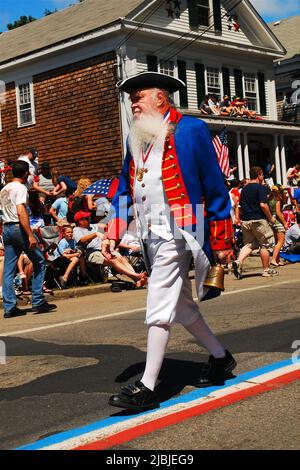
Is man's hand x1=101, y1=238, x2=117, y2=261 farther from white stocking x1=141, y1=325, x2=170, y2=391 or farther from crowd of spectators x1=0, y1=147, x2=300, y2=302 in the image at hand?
crowd of spectators x1=0, y1=147, x2=300, y2=302

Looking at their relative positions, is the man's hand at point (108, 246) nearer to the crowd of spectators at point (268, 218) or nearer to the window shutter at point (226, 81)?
the crowd of spectators at point (268, 218)

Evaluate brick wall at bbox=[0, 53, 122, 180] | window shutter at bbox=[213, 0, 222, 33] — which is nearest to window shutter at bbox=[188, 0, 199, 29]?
window shutter at bbox=[213, 0, 222, 33]

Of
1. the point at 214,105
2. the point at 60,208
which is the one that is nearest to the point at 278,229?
the point at 60,208

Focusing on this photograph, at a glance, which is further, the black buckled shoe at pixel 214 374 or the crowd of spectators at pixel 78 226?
the crowd of spectators at pixel 78 226

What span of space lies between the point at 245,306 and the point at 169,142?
4.85m

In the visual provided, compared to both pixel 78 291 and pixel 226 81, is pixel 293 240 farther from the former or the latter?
pixel 226 81

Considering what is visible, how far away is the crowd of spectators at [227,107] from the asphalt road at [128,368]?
1611 centimetres

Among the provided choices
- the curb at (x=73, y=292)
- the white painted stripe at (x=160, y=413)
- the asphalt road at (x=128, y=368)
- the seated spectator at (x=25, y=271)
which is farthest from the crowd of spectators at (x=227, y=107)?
the white painted stripe at (x=160, y=413)

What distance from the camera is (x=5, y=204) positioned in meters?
9.96

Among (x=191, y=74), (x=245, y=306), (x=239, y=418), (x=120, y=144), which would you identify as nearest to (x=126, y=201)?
(x=239, y=418)

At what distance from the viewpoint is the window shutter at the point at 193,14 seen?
1033 inches

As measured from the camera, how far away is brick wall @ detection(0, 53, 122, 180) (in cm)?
2348

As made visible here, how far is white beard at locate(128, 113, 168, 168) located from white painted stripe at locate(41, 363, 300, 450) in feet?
5.40

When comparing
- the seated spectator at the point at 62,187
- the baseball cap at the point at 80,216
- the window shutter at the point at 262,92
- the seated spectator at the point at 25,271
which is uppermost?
the window shutter at the point at 262,92
